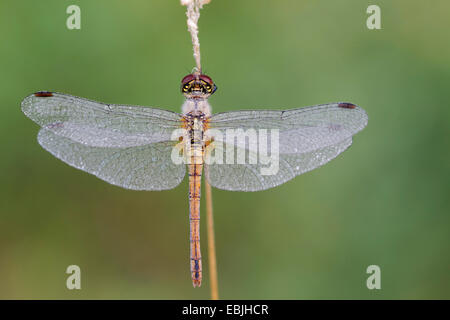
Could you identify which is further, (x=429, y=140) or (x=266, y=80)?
(x=266, y=80)

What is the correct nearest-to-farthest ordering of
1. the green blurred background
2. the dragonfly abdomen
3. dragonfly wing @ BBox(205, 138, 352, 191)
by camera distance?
dragonfly wing @ BBox(205, 138, 352, 191) → the dragonfly abdomen → the green blurred background

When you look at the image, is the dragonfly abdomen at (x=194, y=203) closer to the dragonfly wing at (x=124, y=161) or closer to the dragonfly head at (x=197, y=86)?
the dragonfly wing at (x=124, y=161)

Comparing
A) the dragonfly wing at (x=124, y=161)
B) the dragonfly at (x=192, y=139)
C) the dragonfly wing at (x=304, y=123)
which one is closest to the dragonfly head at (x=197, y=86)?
the dragonfly at (x=192, y=139)

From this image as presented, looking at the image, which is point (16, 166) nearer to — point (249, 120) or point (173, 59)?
point (173, 59)

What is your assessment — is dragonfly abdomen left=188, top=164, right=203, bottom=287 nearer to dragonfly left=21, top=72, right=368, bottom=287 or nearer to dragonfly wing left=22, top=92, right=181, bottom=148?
dragonfly left=21, top=72, right=368, bottom=287

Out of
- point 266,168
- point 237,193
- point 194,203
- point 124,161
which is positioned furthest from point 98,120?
point 237,193

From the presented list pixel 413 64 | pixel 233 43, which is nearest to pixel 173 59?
pixel 233 43

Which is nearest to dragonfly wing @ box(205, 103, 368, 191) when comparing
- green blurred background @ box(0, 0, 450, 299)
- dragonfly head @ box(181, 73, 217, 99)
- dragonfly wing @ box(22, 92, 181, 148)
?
dragonfly head @ box(181, 73, 217, 99)
